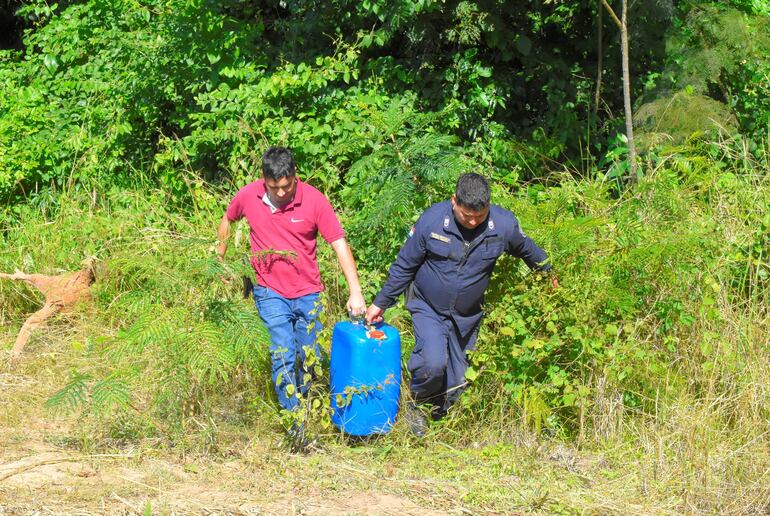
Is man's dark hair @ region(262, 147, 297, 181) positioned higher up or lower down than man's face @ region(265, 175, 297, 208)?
higher up

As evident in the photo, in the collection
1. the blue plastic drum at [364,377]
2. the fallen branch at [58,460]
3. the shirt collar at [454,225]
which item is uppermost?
the shirt collar at [454,225]

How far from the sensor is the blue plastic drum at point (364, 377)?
5262mm

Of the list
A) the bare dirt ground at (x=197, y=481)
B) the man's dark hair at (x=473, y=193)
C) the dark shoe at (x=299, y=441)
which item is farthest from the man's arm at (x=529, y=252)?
the dark shoe at (x=299, y=441)

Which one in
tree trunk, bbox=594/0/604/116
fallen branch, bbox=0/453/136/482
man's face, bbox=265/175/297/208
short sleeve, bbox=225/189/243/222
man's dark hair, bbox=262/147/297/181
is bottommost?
fallen branch, bbox=0/453/136/482

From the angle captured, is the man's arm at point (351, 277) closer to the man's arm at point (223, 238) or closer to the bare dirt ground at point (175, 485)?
the man's arm at point (223, 238)

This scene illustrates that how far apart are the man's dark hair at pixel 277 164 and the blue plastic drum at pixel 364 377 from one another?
915mm

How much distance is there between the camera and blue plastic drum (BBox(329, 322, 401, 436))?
526 centimetres

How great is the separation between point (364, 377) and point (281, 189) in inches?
44.8

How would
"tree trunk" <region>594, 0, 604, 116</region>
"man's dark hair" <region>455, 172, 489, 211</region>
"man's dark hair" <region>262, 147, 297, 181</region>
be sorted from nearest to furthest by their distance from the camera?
1. "man's dark hair" <region>455, 172, 489, 211</region>
2. "man's dark hair" <region>262, 147, 297, 181</region>
3. "tree trunk" <region>594, 0, 604, 116</region>

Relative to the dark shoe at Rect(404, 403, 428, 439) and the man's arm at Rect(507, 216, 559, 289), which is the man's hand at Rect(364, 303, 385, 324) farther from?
the man's arm at Rect(507, 216, 559, 289)

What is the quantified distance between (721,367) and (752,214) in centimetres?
117

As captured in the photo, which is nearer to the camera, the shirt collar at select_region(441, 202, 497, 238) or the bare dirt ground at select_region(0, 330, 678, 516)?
the bare dirt ground at select_region(0, 330, 678, 516)

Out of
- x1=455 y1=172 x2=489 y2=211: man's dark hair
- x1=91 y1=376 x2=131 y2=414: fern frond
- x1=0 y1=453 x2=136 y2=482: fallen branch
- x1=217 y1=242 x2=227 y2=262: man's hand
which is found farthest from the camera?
x1=217 y1=242 x2=227 y2=262: man's hand

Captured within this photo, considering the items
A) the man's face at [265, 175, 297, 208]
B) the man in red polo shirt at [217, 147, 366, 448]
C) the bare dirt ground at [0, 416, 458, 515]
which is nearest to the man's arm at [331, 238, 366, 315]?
the man in red polo shirt at [217, 147, 366, 448]
